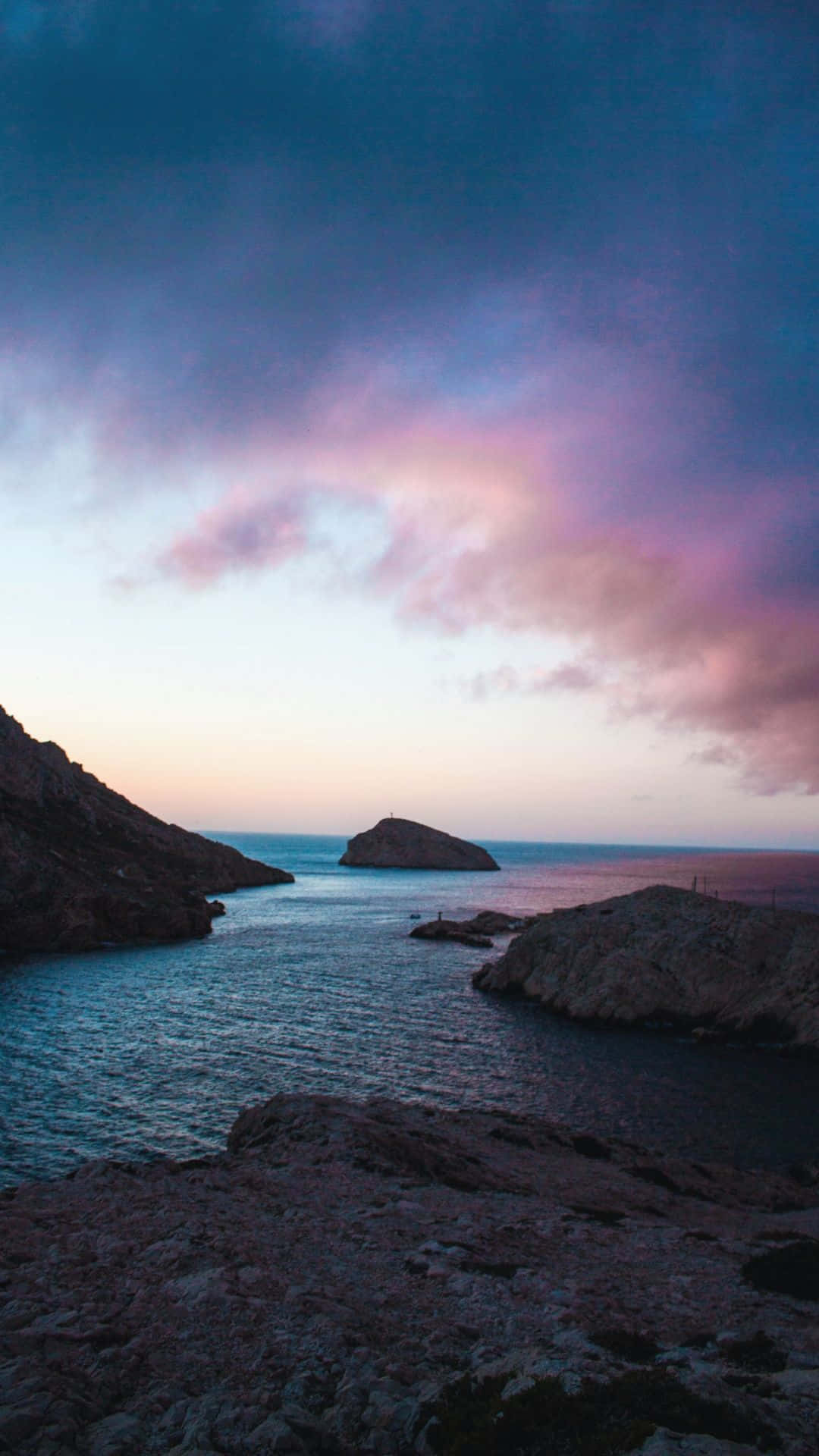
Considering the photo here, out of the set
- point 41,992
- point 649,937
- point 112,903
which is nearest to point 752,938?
point 649,937

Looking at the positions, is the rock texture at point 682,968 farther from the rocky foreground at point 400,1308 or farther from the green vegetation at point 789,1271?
the green vegetation at point 789,1271

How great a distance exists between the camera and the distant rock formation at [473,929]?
9650 centimetres

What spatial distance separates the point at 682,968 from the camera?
56.9m

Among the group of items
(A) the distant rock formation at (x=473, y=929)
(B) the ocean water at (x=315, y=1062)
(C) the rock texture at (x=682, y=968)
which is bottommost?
(A) the distant rock formation at (x=473, y=929)

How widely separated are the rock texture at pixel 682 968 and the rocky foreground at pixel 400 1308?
1066 inches

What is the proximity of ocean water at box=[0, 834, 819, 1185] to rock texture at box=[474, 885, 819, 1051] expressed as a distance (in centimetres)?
267

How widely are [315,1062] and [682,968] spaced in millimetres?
30598

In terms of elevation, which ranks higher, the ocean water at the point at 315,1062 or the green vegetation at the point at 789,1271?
the green vegetation at the point at 789,1271

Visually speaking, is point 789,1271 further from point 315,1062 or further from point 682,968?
point 682,968

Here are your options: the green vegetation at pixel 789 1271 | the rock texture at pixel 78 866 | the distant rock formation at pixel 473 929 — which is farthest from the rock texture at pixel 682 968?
the rock texture at pixel 78 866

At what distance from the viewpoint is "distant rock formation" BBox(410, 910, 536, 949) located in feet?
317

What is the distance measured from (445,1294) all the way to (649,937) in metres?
48.0

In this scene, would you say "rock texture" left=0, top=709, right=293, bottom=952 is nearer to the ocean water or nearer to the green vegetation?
the ocean water

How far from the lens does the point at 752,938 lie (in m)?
56.1
